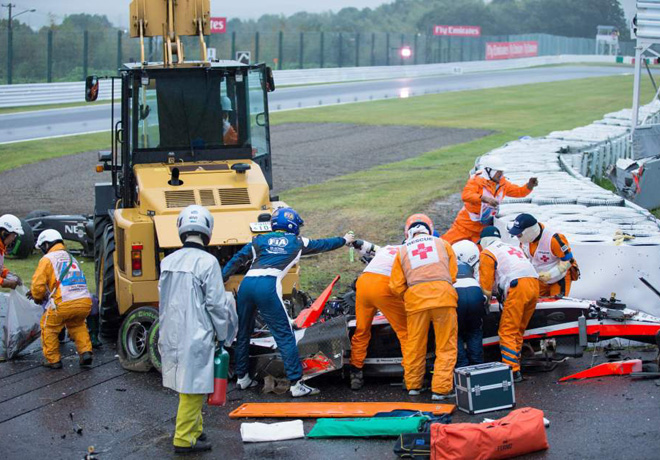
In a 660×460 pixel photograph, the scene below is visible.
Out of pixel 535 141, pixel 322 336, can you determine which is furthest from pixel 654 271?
pixel 535 141

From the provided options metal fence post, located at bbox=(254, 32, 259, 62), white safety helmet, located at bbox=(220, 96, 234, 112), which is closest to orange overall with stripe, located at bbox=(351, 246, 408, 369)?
white safety helmet, located at bbox=(220, 96, 234, 112)

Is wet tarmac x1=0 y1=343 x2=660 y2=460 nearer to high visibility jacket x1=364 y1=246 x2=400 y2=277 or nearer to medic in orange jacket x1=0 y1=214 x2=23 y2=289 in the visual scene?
medic in orange jacket x1=0 y1=214 x2=23 y2=289

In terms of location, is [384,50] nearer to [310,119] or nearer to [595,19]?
[310,119]

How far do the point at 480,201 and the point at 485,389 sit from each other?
4.32 m

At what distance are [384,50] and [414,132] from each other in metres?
39.5

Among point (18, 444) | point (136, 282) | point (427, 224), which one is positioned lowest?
point (18, 444)

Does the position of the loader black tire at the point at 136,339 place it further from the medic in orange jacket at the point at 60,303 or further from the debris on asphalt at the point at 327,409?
the debris on asphalt at the point at 327,409

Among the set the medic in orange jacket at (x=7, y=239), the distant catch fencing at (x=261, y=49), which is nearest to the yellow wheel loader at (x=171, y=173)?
the medic in orange jacket at (x=7, y=239)

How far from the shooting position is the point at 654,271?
1034 cm

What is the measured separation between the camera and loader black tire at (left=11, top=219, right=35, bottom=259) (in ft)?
50.8

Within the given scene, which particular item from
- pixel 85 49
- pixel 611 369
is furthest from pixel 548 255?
pixel 85 49

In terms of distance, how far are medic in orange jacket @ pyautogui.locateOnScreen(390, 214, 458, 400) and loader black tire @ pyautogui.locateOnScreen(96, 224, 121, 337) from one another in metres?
3.67

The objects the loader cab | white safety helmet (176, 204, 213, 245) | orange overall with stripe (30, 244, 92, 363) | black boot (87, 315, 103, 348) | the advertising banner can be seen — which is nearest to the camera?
white safety helmet (176, 204, 213, 245)

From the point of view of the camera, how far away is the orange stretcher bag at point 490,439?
23.1ft
